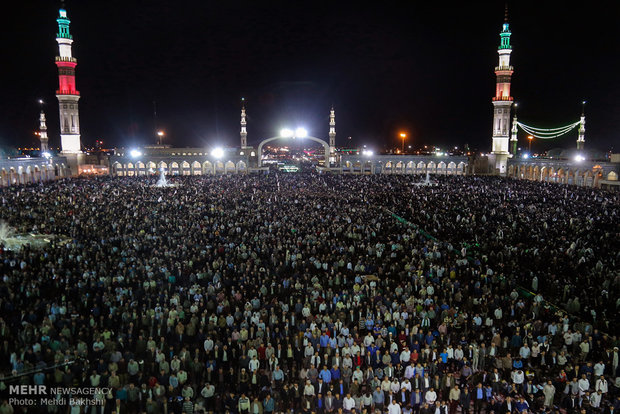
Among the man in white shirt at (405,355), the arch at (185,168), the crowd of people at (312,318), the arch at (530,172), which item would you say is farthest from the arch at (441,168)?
the man in white shirt at (405,355)

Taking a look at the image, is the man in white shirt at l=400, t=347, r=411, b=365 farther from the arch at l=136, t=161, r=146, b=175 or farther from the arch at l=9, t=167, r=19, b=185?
the arch at l=136, t=161, r=146, b=175

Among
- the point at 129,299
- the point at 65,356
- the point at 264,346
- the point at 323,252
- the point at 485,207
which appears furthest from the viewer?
the point at 485,207

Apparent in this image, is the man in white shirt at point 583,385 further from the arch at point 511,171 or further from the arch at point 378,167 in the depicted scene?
the arch at point 378,167

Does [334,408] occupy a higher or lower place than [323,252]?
lower

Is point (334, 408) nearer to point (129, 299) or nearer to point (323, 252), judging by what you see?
point (129, 299)

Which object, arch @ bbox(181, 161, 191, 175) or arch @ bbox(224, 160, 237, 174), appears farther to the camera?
arch @ bbox(224, 160, 237, 174)

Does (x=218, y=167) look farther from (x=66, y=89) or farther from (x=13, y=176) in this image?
(x=13, y=176)

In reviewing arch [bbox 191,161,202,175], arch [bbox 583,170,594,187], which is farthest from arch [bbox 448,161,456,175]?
arch [bbox 191,161,202,175]

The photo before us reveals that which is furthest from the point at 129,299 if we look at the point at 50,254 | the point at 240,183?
the point at 240,183
